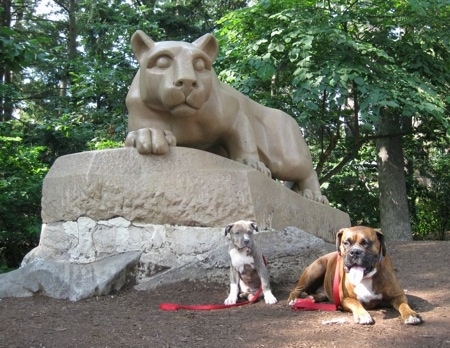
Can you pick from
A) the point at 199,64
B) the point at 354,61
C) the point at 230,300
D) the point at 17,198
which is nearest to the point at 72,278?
the point at 230,300

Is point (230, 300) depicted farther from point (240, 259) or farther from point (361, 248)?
point (361, 248)

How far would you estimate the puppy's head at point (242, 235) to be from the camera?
4.10 m

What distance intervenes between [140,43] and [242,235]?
2236 millimetres

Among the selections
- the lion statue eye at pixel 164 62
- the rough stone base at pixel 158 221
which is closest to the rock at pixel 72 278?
the rough stone base at pixel 158 221

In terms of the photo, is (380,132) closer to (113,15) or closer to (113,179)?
(113,15)

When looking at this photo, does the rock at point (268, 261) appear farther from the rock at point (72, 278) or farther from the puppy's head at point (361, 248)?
the puppy's head at point (361, 248)

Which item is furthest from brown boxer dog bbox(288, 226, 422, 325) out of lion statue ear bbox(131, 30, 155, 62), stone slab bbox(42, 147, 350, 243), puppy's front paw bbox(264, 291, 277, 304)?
lion statue ear bbox(131, 30, 155, 62)

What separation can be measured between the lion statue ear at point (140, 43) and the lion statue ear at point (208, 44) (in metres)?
0.44

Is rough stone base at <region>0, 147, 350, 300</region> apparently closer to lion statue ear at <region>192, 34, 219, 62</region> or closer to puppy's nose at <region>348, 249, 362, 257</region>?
lion statue ear at <region>192, 34, 219, 62</region>

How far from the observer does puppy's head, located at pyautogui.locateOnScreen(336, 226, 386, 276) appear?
136 inches

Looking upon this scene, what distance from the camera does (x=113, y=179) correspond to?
16.1 ft

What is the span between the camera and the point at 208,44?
5.28 metres

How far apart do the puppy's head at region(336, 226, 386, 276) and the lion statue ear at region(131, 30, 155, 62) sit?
2688mm

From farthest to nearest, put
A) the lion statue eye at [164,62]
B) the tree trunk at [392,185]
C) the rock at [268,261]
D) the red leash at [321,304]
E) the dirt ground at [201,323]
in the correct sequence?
1. the tree trunk at [392,185]
2. the lion statue eye at [164,62]
3. the rock at [268,261]
4. the red leash at [321,304]
5. the dirt ground at [201,323]
